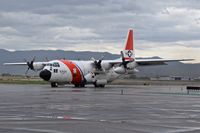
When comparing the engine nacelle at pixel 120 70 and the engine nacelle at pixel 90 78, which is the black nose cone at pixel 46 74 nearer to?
the engine nacelle at pixel 90 78

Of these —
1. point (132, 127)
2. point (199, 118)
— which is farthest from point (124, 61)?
point (132, 127)

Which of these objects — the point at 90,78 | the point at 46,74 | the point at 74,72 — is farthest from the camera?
the point at 90,78

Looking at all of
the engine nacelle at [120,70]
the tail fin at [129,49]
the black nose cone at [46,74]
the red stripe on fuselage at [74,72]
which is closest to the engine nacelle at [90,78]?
the red stripe on fuselage at [74,72]

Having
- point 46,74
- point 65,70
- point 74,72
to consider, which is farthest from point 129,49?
point 46,74

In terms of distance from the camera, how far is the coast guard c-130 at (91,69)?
198 feet

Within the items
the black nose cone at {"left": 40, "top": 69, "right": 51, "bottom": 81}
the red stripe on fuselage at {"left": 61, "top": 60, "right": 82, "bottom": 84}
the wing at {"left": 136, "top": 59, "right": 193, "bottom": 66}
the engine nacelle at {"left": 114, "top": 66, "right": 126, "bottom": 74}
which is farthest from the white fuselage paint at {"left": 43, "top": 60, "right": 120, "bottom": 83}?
the wing at {"left": 136, "top": 59, "right": 193, "bottom": 66}

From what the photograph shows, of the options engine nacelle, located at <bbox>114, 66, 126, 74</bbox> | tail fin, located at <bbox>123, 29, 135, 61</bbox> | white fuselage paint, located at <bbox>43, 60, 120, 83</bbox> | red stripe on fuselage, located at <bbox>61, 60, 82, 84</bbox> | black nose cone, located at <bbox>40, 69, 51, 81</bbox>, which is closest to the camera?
black nose cone, located at <bbox>40, 69, 51, 81</bbox>

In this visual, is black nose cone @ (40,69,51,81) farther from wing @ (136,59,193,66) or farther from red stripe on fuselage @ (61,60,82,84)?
wing @ (136,59,193,66)

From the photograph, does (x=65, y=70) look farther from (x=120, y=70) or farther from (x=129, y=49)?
(x=129, y=49)

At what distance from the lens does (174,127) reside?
51.7ft

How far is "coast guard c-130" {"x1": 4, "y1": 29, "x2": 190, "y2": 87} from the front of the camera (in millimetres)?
60469

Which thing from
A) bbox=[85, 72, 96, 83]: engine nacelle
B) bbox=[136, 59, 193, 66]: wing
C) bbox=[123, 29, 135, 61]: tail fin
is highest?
bbox=[123, 29, 135, 61]: tail fin

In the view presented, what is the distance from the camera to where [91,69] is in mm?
64562

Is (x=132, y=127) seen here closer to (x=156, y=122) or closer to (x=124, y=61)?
(x=156, y=122)
